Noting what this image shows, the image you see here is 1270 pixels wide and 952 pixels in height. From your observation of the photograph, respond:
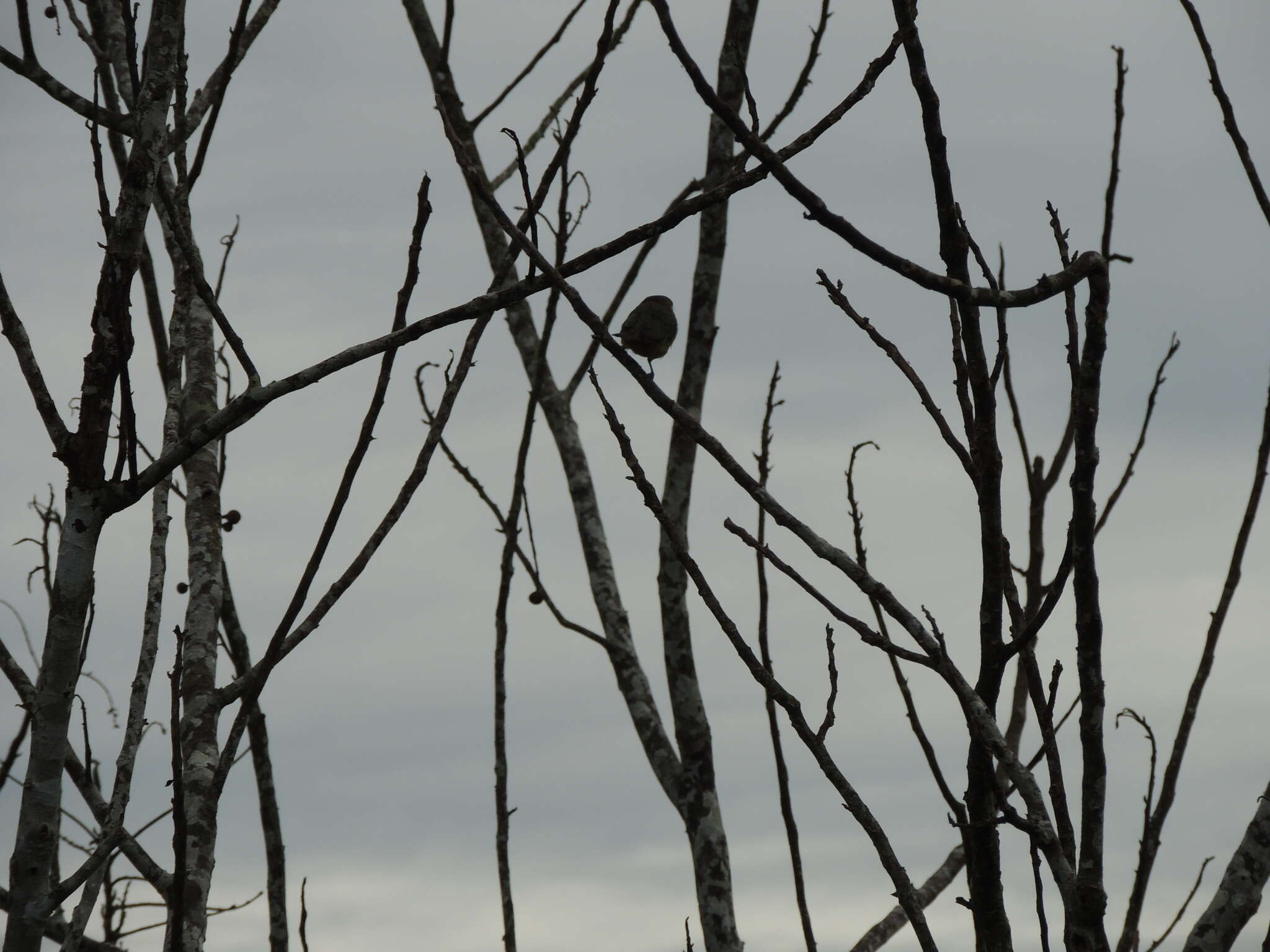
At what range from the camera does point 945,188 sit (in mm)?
1561

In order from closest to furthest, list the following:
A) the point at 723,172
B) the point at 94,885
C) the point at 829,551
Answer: the point at 829,551, the point at 94,885, the point at 723,172

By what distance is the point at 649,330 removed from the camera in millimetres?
5766

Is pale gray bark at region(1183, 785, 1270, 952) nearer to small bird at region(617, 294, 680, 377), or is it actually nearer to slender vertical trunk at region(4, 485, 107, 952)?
slender vertical trunk at region(4, 485, 107, 952)

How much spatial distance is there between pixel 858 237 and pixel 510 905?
2575 mm

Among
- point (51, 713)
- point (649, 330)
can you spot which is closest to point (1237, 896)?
point (51, 713)

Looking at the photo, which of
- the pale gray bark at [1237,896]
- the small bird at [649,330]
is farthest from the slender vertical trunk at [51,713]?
the small bird at [649,330]

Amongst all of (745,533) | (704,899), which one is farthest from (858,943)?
(745,533)

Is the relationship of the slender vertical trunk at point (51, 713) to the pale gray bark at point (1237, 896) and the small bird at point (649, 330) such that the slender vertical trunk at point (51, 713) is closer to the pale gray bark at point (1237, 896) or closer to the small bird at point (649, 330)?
the pale gray bark at point (1237, 896)

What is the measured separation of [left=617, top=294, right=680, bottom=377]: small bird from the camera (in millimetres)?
5762

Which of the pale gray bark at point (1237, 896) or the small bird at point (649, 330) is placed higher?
the small bird at point (649, 330)

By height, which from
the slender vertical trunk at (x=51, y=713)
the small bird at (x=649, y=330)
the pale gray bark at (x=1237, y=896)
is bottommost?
the pale gray bark at (x=1237, y=896)

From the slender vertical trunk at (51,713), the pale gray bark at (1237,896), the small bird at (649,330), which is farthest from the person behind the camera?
the small bird at (649,330)

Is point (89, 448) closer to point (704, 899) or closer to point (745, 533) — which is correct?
point (745, 533)

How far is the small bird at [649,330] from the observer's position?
576cm
